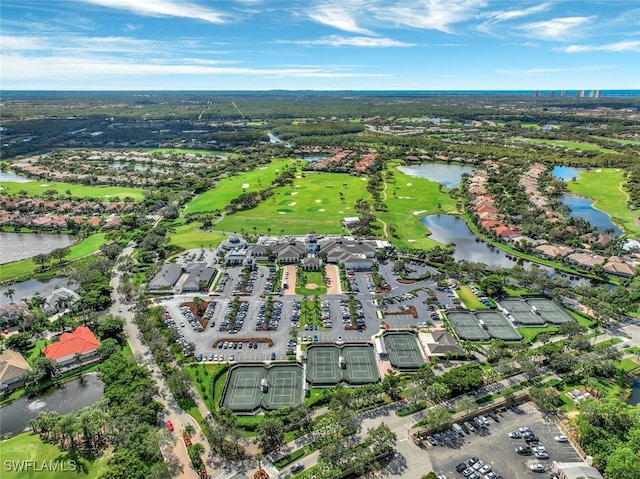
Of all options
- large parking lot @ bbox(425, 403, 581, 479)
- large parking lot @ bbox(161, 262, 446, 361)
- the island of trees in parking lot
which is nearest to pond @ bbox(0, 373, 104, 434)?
the island of trees in parking lot

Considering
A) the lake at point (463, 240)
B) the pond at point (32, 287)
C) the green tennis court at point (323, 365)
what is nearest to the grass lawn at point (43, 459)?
the green tennis court at point (323, 365)

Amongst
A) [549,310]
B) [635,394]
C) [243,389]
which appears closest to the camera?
[635,394]

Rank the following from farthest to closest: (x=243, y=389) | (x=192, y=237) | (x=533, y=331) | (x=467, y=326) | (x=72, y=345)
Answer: (x=192, y=237)
(x=467, y=326)
(x=533, y=331)
(x=72, y=345)
(x=243, y=389)

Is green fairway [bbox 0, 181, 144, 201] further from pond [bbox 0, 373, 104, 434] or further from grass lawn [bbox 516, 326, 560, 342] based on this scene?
grass lawn [bbox 516, 326, 560, 342]

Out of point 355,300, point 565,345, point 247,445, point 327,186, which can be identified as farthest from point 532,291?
Result: point 327,186

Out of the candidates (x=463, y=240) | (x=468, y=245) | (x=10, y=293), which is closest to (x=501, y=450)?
(x=468, y=245)

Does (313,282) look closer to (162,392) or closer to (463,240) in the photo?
(162,392)
